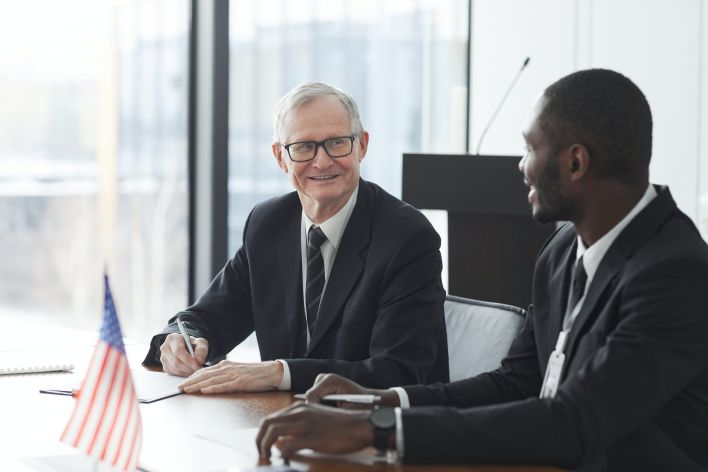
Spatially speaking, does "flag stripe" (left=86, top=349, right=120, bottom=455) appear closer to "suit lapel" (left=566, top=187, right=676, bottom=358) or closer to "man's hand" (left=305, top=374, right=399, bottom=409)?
"man's hand" (left=305, top=374, right=399, bottom=409)

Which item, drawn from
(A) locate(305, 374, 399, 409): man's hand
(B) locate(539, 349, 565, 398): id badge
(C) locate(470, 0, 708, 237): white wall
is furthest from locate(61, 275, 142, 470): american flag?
(C) locate(470, 0, 708, 237): white wall

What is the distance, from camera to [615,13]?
214 inches

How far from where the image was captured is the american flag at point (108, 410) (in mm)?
1548

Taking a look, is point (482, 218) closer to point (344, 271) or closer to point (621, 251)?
point (344, 271)

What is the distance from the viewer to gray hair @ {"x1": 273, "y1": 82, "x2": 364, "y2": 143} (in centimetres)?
253

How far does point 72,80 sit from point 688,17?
304 cm

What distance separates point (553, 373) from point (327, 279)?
766mm

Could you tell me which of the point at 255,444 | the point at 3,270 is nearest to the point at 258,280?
the point at 255,444

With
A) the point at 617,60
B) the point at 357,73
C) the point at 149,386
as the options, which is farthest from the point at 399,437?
the point at 357,73

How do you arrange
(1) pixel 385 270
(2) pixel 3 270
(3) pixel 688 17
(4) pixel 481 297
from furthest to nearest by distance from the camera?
(3) pixel 688 17 → (2) pixel 3 270 → (4) pixel 481 297 → (1) pixel 385 270

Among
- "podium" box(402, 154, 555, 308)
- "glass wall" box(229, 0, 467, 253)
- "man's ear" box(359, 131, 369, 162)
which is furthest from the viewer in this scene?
"glass wall" box(229, 0, 467, 253)

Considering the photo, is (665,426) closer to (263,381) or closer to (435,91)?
(263,381)

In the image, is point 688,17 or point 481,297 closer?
point 481,297

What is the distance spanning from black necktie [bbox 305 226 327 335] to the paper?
0.38m
